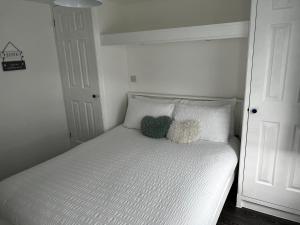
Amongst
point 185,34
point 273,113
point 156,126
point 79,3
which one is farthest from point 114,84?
point 273,113

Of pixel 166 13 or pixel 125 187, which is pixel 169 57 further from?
pixel 125 187

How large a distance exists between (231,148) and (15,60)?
2.51m

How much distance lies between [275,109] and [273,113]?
1.4 inches

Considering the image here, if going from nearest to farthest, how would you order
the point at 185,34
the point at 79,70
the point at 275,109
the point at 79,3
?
the point at 79,3 < the point at 275,109 < the point at 185,34 < the point at 79,70

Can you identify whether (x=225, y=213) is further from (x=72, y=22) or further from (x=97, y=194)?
(x=72, y=22)

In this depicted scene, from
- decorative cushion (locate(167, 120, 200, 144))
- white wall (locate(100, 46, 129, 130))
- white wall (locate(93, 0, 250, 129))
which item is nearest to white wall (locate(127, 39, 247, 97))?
white wall (locate(93, 0, 250, 129))

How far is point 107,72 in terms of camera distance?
2.73m

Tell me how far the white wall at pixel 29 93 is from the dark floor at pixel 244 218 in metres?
2.30

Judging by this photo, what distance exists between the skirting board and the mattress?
1.42 ft

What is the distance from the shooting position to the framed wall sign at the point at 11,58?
2.41 metres

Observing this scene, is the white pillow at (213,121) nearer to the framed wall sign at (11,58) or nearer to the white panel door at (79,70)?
the white panel door at (79,70)

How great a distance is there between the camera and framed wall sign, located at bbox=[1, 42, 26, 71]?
7.92 feet

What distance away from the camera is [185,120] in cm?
229

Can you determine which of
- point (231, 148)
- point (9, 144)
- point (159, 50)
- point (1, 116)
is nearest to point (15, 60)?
point (1, 116)
